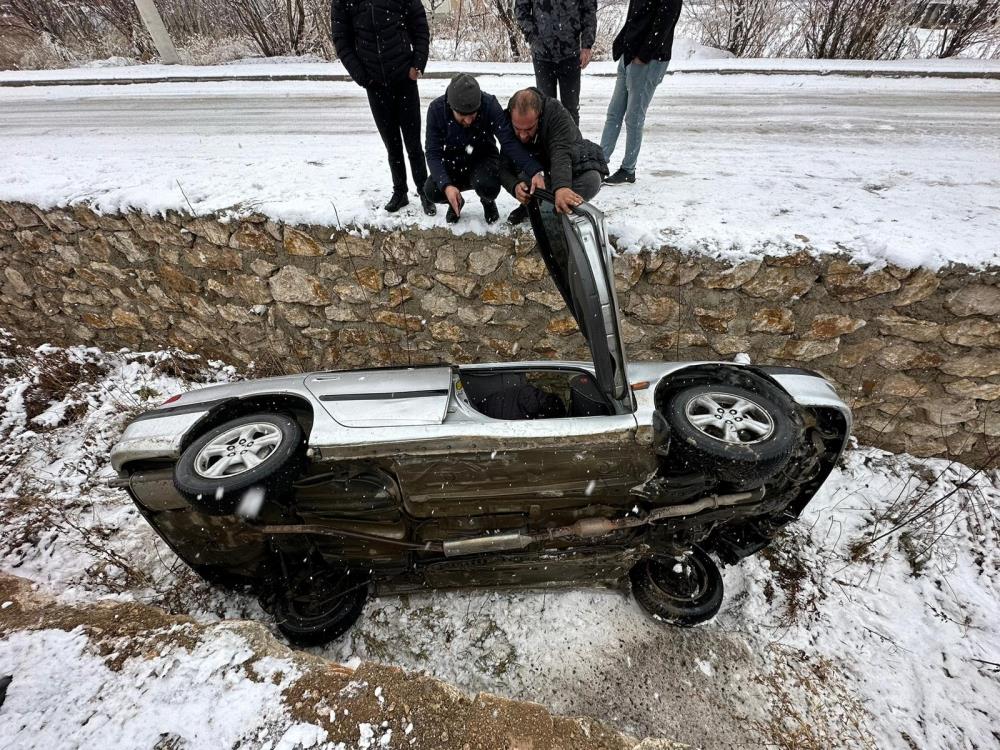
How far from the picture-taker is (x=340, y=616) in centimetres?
297

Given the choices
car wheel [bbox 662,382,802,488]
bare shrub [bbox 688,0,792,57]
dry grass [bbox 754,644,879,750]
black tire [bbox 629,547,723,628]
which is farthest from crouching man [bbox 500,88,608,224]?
bare shrub [bbox 688,0,792,57]

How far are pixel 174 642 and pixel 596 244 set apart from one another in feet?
8.67

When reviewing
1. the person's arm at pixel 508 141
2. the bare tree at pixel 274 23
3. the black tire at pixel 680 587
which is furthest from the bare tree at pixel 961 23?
the bare tree at pixel 274 23

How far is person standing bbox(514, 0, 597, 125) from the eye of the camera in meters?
4.25

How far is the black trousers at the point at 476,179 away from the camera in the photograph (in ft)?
12.4

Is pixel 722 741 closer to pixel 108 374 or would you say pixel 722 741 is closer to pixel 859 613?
pixel 859 613

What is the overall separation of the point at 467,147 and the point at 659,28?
185 cm

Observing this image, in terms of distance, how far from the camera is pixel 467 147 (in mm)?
3756

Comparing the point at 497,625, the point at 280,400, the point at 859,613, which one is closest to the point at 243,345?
the point at 280,400

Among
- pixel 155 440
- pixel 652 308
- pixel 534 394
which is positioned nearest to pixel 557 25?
pixel 652 308

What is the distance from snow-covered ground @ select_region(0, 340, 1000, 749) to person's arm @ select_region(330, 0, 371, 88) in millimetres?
3895

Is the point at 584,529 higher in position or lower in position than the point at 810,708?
higher

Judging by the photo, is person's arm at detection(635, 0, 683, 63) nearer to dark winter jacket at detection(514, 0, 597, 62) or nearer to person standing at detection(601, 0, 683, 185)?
person standing at detection(601, 0, 683, 185)

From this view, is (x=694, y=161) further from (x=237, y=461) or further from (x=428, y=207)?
(x=237, y=461)
